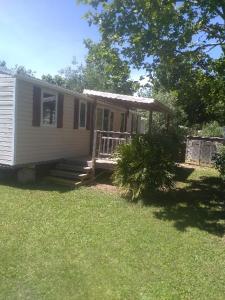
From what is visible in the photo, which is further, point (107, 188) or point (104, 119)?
point (104, 119)

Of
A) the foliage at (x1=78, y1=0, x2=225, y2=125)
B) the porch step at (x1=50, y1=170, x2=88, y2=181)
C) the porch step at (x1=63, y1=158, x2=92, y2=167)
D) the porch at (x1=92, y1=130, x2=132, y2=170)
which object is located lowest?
the porch step at (x1=50, y1=170, x2=88, y2=181)

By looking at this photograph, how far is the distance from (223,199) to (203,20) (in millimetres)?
5317

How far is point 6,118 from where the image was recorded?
35.3 feet

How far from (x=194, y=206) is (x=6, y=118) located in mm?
6067

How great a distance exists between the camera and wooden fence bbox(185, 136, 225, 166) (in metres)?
21.0

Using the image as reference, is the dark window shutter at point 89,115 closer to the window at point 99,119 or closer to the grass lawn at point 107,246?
the window at point 99,119

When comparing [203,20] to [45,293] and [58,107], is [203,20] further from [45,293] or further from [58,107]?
[45,293]

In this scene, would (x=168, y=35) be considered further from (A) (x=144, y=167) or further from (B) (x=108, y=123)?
(B) (x=108, y=123)

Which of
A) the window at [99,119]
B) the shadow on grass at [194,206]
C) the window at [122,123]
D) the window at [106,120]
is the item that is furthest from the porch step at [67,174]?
the window at [122,123]

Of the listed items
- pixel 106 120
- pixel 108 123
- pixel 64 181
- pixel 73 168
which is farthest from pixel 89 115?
pixel 64 181

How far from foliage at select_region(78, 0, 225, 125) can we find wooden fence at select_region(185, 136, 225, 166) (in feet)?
31.6

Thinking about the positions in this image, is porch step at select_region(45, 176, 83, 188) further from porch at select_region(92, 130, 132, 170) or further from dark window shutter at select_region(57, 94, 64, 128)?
dark window shutter at select_region(57, 94, 64, 128)

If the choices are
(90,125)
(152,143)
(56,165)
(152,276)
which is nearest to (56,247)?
(152,276)

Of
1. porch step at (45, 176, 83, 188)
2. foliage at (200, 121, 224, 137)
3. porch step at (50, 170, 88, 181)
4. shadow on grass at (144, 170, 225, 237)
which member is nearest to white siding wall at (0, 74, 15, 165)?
porch step at (45, 176, 83, 188)
